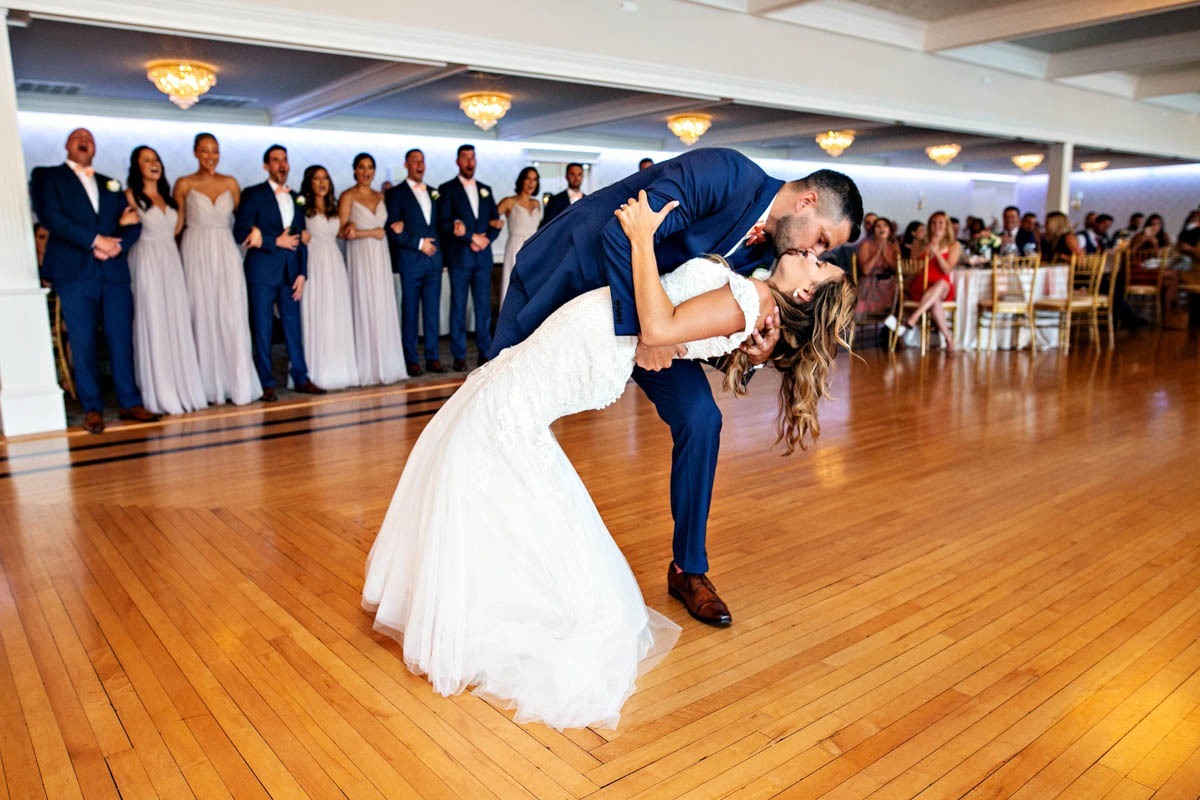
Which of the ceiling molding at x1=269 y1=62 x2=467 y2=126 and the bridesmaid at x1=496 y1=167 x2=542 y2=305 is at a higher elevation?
the ceiling molding at x1=269 y1=62 x2=467 y2=126

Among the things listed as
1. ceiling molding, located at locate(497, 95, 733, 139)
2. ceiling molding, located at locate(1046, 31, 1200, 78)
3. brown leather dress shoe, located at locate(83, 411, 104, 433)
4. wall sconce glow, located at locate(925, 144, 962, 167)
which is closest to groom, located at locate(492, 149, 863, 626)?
brown leather dress shoe, located at locate(83, 411, 104, 433)

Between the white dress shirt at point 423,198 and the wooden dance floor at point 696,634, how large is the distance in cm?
308

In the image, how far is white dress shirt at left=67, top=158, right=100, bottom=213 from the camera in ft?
17.5

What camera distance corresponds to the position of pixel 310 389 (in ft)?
22.5

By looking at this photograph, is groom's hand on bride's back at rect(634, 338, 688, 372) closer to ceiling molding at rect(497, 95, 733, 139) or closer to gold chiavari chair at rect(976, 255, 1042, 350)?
ceiling molding at rect(497, 95, 733, 139)

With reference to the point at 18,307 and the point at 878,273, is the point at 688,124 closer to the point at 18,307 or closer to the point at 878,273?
the point at 878,273

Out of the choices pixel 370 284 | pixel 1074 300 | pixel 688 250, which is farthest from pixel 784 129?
pixel 688 250

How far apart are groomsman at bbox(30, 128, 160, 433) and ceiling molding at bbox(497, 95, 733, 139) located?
17.6 ft

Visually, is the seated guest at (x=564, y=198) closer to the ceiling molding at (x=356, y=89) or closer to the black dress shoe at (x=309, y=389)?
the ceiling molding at (x=356, y=89)

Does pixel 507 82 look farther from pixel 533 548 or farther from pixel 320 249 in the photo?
pixel 533 548

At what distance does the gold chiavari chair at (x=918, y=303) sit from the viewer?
9008 mm

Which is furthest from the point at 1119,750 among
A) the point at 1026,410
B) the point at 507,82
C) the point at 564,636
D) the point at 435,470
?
the point at 507,82

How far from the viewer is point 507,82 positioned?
8883 mm

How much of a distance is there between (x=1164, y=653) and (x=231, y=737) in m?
2.46
